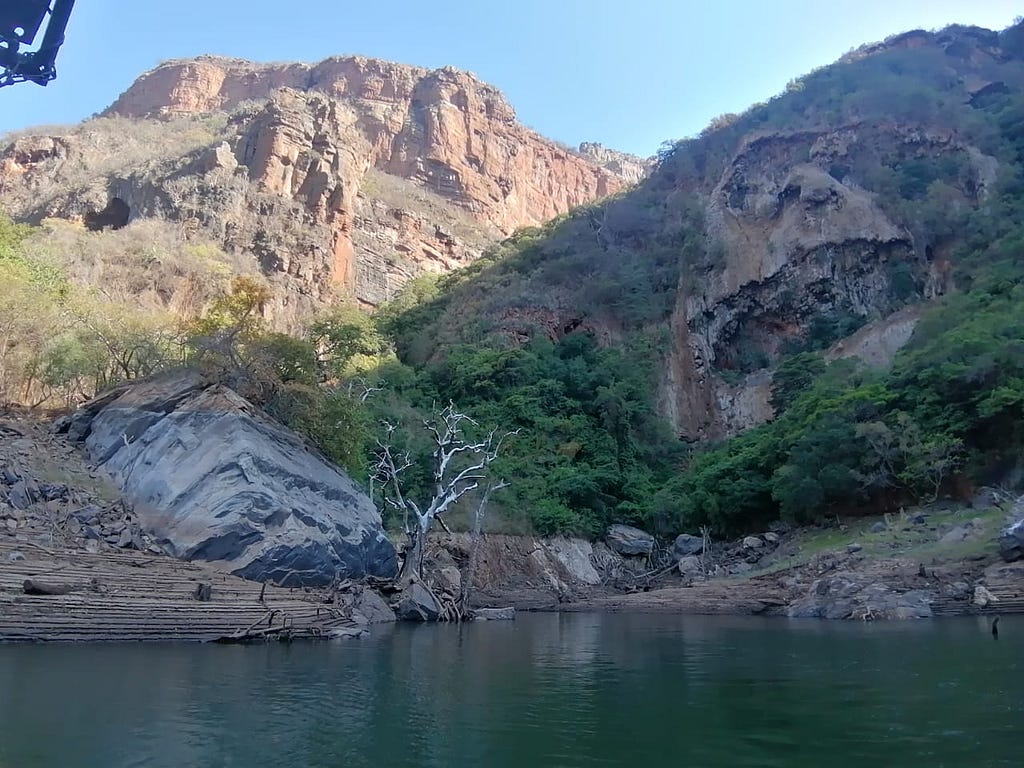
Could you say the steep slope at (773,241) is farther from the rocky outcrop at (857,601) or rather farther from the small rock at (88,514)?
the small rock at (88,514)

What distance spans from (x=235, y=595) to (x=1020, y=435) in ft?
91.1

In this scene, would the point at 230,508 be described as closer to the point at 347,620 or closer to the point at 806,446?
the point at 347,620

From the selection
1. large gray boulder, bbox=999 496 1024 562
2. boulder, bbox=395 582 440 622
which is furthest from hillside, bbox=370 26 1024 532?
boulder, bbox=395 582 440 622

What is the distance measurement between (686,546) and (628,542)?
120 inches

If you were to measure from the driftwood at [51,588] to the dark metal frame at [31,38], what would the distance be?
8.82 metres

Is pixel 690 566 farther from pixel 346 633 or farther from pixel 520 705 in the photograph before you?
pixel 520 705

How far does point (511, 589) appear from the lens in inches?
1236

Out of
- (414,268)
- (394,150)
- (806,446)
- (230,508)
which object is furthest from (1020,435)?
(394,150)

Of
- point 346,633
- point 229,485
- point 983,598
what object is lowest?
point 346,633

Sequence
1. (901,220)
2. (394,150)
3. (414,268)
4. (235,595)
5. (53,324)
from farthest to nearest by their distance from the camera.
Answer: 1. (394,150)
2. (414,268)
3. (901,220)
4. (53,324)
5. (235,595)

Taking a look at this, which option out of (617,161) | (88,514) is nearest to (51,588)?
(88,514)

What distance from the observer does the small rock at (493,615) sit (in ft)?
81.0

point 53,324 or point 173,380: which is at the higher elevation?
point 53,324

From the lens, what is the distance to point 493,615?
25.0 meters
